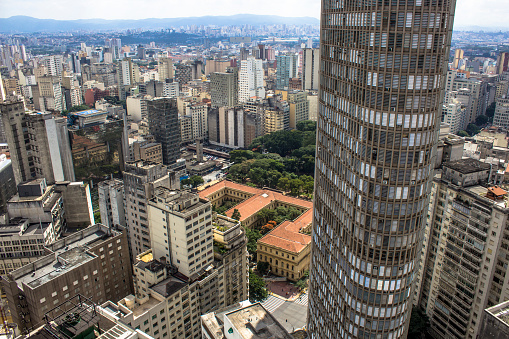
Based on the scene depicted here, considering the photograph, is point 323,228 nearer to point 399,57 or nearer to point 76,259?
point 399,57

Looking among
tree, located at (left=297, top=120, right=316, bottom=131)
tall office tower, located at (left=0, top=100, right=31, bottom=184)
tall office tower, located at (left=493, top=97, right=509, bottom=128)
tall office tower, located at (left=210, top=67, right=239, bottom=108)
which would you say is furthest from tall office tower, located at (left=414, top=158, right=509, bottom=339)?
tall office tower, located at (left=210, top=67, right=239, bottom=108)

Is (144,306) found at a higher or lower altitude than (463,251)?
lower

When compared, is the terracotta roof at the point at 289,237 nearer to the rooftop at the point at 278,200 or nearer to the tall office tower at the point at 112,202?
the rooftop at the point at 278,200

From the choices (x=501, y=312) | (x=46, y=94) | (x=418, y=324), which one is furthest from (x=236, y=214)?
(x=46, y=94)

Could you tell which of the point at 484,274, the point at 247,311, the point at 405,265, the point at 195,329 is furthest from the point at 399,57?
the point at 195,329

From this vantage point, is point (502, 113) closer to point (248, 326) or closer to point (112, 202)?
point (112, 202)
